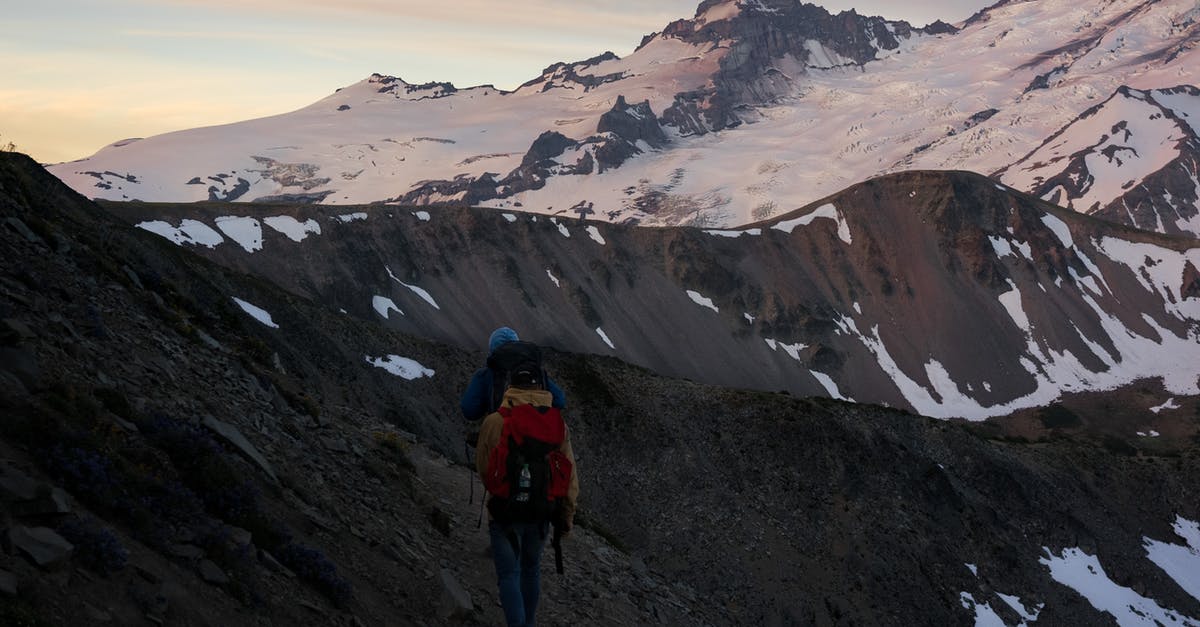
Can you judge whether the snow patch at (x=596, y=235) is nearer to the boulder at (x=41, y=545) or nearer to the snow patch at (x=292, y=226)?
the snow patch at (x=292, y=226)

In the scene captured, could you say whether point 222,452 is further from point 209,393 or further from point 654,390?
point 654,390

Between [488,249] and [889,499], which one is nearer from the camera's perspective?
[889,499]

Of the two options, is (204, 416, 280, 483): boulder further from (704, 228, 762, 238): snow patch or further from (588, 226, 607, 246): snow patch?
(704, 228, 762, 238): snow patch

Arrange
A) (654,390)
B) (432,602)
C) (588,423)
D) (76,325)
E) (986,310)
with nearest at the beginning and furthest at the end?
1. (432,602)
2. (76,325)
3. (588,423)
4. (654,390)
5. (986,310)

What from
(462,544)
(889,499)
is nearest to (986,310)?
(889,499)

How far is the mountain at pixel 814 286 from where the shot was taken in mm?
117312

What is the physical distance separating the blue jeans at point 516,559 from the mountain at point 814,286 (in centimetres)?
8951

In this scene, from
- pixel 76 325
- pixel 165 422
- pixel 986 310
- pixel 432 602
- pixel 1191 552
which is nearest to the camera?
pixel 165 422

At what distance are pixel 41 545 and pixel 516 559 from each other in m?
5.31

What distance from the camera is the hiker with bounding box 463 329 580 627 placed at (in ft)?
40.5

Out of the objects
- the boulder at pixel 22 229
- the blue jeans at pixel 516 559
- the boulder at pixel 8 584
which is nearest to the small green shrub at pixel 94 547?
the boulder at pixel 8 584

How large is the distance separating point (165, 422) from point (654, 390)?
4997cm

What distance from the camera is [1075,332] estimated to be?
555 feet

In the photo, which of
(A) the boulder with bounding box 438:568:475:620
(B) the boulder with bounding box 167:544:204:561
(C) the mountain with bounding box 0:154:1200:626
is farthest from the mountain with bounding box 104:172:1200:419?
(B) the boulder with bounding box 167:544:204:561
